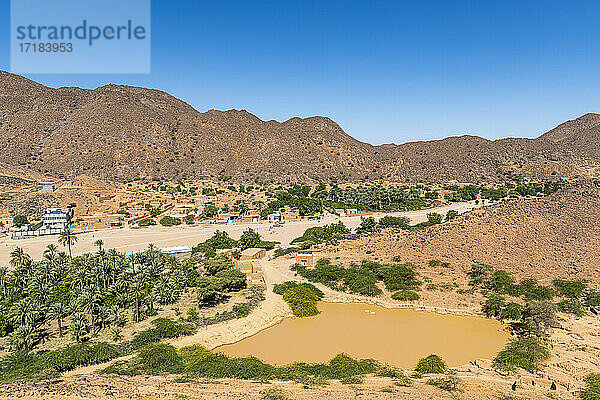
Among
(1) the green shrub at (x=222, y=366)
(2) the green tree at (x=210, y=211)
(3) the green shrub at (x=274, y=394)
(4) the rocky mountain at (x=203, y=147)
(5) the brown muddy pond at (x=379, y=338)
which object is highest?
(4) the rocky mountain at (x=203, y=147)

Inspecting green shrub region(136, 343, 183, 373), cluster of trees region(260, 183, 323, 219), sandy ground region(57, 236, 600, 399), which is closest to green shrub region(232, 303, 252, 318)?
sandy ground region(57, 236, 600, 399)

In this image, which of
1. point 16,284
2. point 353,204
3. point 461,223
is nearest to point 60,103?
point 353,204

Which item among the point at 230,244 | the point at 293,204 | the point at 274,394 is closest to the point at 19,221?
the point at 230,244

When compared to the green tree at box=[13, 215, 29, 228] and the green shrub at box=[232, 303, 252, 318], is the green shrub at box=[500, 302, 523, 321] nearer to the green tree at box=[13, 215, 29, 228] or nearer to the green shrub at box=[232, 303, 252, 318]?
the green shrub at box=[232, 303, 252, 318]

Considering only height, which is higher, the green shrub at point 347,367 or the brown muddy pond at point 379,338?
the green shrub at point 347,367

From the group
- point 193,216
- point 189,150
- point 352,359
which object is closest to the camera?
point 352,359

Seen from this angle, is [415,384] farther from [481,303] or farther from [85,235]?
[85,235]

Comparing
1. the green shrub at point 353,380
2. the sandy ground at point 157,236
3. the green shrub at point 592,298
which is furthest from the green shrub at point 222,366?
the sandy ground at point 157,236

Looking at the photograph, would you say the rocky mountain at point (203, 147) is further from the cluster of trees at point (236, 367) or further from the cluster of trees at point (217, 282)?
the cluster of trees at point (236, 367)
